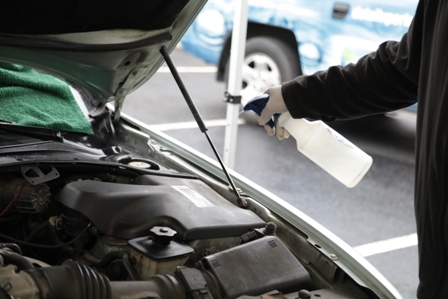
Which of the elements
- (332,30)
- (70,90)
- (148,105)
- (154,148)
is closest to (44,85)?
(70,90)

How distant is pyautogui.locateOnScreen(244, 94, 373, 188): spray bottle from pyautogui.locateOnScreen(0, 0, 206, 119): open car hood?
37cm

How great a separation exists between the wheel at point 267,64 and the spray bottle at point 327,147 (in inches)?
102

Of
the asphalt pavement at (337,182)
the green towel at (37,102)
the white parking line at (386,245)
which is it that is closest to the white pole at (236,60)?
Result: the asphalt pavement at (337,182)

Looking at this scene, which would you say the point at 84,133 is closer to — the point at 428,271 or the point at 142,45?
the point at 142,45

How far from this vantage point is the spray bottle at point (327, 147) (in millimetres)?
2051

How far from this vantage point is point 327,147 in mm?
2072

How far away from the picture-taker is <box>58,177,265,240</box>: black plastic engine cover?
1.75m

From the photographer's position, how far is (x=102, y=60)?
6.45ft

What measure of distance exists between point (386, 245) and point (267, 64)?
1.82 meters

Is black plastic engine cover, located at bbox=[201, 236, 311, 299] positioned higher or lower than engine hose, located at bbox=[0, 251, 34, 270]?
lower

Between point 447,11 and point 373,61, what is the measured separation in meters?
0.42

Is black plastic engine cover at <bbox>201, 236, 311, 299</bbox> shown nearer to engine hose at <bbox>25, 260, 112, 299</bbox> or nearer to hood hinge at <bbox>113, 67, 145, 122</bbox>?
engine hose at <bbox>25, 260, 112, 299</bbox>

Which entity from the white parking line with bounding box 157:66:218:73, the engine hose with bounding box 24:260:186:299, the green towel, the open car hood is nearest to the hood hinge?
the open car hood

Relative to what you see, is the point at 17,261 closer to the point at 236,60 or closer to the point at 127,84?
the point at 127,84
